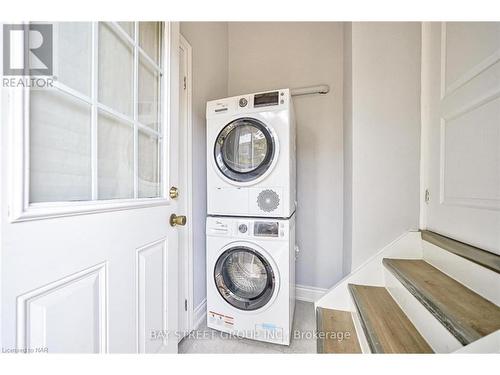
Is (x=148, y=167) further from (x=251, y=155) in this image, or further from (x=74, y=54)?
(x=251, y=155)

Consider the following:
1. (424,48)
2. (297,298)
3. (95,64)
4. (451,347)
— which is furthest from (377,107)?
(297,298)

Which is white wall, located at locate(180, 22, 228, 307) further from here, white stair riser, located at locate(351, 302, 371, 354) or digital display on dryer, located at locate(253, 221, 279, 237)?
white stair riser, located at locate(351, 302, 371, 354)

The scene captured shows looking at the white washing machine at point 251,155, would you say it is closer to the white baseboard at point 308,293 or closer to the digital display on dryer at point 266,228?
the digital display on dryer at point 266,228

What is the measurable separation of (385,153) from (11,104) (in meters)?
1.83

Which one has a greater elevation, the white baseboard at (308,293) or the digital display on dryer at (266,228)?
the digital display on dryer at (266,228)

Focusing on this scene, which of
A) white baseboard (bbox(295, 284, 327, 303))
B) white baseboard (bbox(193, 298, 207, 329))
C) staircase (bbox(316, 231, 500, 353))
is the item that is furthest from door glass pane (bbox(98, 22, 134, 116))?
white baseboard (bbox(295, 284, 327, 303))

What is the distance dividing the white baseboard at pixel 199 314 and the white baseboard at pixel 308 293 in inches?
36.6

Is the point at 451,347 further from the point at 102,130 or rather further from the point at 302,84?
the point at 302,84

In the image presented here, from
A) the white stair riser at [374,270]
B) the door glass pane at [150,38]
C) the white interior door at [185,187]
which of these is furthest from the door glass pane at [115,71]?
the white stair riser at [374,270]

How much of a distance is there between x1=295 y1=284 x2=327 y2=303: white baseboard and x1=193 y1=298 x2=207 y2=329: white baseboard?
0.93m

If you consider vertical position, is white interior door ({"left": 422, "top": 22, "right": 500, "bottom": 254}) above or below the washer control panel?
above

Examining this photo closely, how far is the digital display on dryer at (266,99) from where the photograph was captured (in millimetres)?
1394

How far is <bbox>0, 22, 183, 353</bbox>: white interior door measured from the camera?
0.47 meters

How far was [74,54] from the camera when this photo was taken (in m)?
0.65
